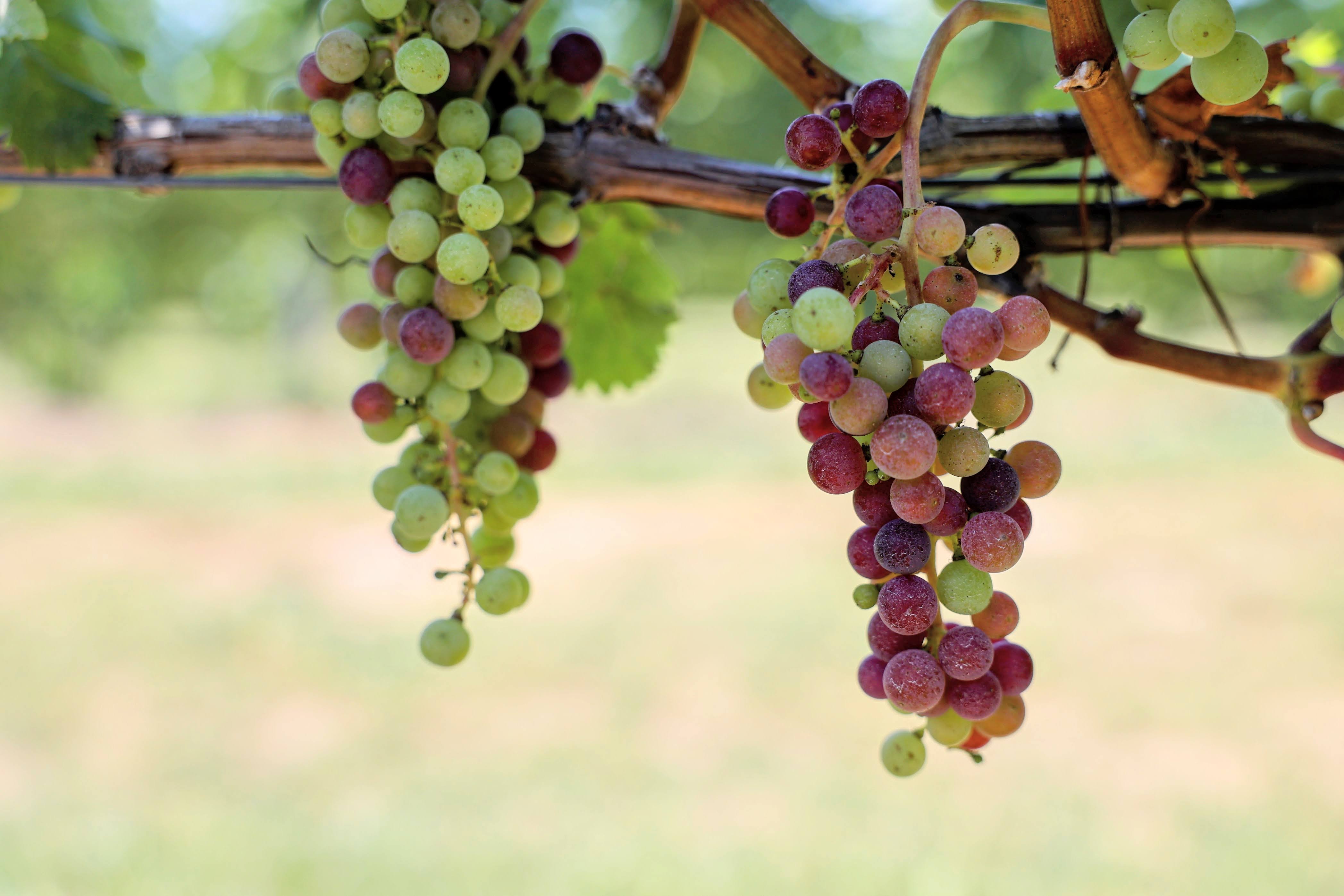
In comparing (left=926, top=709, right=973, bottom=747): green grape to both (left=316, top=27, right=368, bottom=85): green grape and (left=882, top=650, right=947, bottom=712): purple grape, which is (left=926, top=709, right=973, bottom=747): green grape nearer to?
(left=882, top=650, right=947, bottom=712): purple grape

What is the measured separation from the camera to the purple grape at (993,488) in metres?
0.34

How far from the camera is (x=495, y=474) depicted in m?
0.51

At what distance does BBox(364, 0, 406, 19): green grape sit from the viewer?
0.44 metres

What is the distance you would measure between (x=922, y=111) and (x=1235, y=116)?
0.23 m

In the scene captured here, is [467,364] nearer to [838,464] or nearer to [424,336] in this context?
[424,336]

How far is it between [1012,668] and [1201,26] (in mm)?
249

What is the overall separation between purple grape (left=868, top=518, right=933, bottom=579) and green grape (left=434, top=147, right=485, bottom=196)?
249 mm

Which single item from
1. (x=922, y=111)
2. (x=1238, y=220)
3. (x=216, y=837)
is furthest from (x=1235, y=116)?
(x=216, y=837)

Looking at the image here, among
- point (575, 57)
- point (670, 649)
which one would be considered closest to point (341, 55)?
point (575, 57)

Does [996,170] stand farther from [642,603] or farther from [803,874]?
[642,603]

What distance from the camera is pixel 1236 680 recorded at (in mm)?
2617

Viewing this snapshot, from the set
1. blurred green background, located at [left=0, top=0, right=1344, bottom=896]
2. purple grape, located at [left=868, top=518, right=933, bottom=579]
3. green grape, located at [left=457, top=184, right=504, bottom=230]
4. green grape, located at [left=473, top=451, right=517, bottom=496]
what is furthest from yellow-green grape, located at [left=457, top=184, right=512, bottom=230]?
blurred green background, located at [left=0, top=0, right=1344, bottom=896]

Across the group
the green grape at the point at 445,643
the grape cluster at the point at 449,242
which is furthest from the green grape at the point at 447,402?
the green grape at the point at 445,643

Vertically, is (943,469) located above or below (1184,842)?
above
